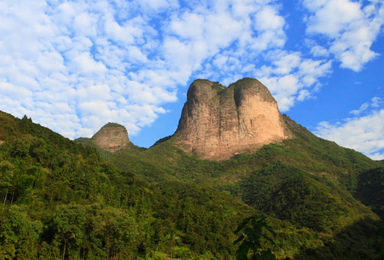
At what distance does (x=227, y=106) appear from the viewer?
121 metres

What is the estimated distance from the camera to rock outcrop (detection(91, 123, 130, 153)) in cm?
13038

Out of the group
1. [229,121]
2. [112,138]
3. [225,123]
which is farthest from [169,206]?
[112,138]

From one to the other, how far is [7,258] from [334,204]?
6035 centimetres

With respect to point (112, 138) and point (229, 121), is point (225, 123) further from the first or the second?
point (112, 138)

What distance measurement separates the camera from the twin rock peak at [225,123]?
113438 mm

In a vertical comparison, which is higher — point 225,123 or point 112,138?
point 225,123

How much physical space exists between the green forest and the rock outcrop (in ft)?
95.0

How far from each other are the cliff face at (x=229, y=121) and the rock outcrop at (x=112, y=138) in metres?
23.5

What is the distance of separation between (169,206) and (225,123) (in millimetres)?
63256

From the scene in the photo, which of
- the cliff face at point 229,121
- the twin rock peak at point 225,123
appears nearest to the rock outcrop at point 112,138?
the twin rock peak at point 225,123

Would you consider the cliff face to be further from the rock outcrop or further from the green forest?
the rock outcrop

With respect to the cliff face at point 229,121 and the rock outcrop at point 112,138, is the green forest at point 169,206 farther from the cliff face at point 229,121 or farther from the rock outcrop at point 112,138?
the rock outcrop at point 112,138

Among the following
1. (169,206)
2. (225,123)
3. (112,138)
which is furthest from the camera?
(112,138)

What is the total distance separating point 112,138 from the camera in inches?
5226
